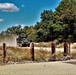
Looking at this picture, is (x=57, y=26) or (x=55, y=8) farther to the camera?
(x=55, y=8)

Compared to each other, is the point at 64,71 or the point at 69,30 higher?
the point at 69,30

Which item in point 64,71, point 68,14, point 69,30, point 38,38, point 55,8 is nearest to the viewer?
point 64,71

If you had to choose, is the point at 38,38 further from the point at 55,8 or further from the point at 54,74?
the point at 54,74

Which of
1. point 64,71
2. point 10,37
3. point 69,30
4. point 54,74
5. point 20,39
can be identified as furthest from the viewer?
point 69,30

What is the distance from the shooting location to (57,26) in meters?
68.4

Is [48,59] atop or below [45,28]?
below

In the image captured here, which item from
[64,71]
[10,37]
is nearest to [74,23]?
[10,37]

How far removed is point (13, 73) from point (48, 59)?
6.92m

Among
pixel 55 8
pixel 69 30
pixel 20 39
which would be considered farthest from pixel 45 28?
pixel 20 39

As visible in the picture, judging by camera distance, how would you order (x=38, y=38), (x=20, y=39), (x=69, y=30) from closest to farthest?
(x=20, y=39), (x=69, y=30), (x=38, y=38)

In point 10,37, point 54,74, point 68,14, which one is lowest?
point 54,74

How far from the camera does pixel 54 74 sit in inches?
526

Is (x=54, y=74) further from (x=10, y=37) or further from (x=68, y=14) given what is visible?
(x=68, y=14)

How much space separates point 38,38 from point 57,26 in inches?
623
